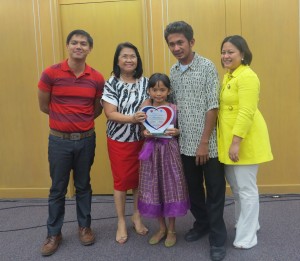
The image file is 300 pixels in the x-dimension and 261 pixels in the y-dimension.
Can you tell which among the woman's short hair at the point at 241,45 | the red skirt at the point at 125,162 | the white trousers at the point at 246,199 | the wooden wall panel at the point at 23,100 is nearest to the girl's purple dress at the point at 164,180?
the red skirt at the point at 125,162

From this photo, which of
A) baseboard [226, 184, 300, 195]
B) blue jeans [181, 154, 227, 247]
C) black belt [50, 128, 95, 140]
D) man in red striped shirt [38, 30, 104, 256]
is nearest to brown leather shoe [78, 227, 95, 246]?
man in red striped shirt [38, 30, 104, 256]

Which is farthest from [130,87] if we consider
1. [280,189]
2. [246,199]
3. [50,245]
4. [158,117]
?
[280,189]

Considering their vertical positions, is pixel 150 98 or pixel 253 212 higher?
pixel 150 98

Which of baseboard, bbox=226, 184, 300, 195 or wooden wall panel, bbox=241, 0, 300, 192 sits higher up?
wooden wall panel, bbox=241, 0, 300, 192

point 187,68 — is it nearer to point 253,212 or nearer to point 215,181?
point 215,181

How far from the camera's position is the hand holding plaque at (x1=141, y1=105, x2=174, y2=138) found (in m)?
2.41

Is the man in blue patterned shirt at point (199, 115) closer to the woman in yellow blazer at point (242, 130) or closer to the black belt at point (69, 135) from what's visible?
the woman in yellow blazer at point (242, 130)

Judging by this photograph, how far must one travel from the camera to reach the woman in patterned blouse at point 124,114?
255cm

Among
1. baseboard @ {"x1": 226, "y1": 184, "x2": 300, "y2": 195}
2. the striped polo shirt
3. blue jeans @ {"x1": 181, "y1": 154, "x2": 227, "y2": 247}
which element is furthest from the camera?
baseboard @ {"x1": 226, "y1": 184, "x2": 300, "y2": 195}

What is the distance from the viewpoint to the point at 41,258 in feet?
8.29

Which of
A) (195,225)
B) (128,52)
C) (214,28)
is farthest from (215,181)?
(214,28)

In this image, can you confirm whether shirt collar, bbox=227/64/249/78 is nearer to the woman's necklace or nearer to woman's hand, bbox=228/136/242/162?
woman's hand, bbox=228/136/242/162

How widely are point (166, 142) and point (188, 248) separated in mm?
787

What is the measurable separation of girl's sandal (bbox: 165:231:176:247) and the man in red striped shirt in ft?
1.90
